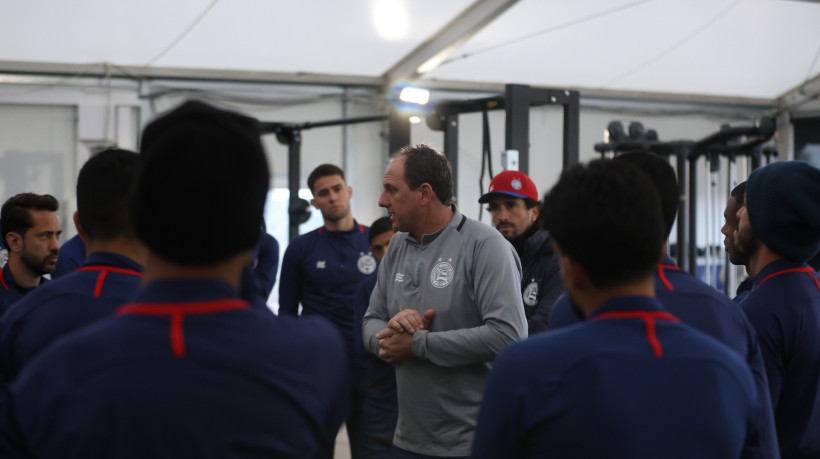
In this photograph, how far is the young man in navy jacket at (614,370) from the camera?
1.20 meters

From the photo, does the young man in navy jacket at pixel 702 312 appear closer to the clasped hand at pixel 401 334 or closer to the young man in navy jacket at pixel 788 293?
the young man in navy jacket at pixel 788 293

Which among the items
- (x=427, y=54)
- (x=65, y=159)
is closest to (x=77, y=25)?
(x=65, y=159)

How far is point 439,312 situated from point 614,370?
138 cm

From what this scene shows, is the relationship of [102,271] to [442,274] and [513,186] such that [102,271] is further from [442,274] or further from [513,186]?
[513,186]

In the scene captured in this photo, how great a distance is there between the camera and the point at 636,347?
48.1 inches

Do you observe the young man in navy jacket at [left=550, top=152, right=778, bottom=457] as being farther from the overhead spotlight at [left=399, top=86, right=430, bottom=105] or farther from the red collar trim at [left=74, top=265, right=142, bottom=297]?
the overhead spotlight at [left=399, top=86, right=430, bottom=105]

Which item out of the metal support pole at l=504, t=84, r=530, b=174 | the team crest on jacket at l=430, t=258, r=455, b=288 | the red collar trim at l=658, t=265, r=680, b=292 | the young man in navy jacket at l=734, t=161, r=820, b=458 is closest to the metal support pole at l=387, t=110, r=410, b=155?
the metal support pole at l=504, t=84, r=530, b=174

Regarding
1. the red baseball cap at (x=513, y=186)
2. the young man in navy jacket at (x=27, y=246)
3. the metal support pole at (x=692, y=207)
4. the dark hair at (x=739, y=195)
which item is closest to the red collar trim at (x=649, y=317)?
the dark hair at (x=739, y=195)

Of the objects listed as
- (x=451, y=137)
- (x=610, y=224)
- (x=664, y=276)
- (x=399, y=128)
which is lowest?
(x=664, y=276)

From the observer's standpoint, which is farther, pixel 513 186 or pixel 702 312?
pixel 513 186

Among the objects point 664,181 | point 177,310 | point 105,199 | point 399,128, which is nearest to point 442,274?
point 664,181

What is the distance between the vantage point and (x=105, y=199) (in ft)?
5.95

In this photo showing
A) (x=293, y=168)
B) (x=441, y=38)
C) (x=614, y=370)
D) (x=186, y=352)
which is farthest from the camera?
(x=441, y=38)

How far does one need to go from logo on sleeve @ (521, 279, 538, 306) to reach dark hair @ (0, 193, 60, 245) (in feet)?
7.42
